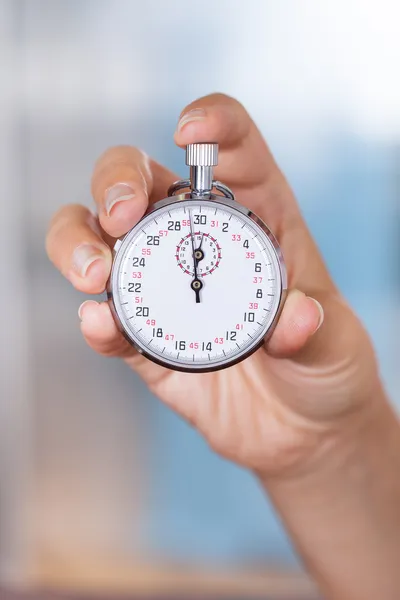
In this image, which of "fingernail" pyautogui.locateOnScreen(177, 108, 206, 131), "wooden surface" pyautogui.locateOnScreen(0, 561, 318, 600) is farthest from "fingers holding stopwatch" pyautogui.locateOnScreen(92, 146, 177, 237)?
"wooden surface" pyautogui.locateOnScreen(0, 561, 318, 600)

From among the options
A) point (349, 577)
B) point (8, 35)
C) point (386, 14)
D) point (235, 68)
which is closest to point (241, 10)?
point (235, 68)

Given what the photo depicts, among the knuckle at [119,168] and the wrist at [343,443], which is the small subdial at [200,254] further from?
the wrist at [343,443]

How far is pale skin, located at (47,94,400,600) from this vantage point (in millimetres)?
1348

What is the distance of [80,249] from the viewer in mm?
1325

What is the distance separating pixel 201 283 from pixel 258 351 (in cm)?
29

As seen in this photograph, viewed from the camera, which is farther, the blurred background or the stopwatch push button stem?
the blurred background

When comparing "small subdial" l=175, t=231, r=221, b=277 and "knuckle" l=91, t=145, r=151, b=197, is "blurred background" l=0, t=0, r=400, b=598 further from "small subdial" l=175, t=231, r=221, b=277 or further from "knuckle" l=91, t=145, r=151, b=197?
"small subdial" l=175, t=231, r=221, b=277

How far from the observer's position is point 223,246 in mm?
1276

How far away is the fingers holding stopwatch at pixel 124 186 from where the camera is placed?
50.3 inches

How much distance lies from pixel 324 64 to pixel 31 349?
1.38 metres

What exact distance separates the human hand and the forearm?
0.15 feet

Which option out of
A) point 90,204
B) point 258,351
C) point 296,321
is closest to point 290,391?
point 258,351

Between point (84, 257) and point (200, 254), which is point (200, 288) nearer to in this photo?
point (200, 254)

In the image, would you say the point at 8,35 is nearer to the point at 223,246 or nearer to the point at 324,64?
the point at 324,64
